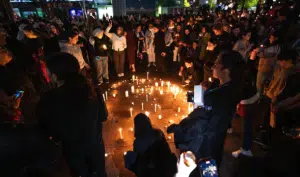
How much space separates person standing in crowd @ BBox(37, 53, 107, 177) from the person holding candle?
605 mm

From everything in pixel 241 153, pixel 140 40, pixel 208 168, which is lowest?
pixel 241 153

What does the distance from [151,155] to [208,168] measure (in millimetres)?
604

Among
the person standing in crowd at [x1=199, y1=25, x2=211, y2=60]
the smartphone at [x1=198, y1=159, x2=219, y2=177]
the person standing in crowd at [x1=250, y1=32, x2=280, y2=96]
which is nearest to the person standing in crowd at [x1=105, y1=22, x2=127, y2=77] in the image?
the person standing in crowd at [x1=199, y1=25, x2=211, y2=60]

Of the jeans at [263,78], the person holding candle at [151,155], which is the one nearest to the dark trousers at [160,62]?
the jeans at [263,78]

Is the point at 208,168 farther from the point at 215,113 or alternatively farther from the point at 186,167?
the point at 215,113

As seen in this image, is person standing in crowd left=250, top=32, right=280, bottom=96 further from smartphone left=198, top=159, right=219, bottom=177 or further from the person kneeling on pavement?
smartphone left=198, top=159, right=219, bottom=177

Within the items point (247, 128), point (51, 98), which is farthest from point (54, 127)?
point (247, 128)

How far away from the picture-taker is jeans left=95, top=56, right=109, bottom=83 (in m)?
7.34

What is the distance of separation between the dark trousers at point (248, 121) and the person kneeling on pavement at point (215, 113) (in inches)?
36.9

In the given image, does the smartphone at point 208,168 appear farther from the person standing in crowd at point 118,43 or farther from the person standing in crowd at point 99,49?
the person standing in crowd at point 118,43

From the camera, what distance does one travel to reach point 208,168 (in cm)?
196

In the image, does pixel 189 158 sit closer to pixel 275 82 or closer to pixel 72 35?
pixel 275 82

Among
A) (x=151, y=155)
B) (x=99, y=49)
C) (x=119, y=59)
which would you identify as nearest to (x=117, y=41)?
(x=119, y=59)

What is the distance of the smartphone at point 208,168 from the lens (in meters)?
1.95
